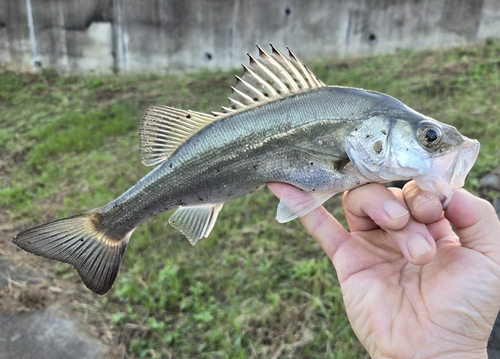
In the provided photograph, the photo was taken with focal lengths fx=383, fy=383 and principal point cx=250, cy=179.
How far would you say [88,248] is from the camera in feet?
7.34

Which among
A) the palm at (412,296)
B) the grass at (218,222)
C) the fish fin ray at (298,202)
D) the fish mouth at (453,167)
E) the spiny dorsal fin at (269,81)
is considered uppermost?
the spiny dorsal fin at (269,81)

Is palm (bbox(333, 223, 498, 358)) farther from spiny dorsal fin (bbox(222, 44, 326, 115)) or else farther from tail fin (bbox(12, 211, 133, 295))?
tail fin (bbox(12, 211, 133, 295))

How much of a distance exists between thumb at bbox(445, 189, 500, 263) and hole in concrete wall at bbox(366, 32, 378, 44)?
9868mm

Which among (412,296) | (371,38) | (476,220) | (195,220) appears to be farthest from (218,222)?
(371,38)

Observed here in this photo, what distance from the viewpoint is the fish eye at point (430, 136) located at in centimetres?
190

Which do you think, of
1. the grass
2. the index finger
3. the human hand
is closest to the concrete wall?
the grass

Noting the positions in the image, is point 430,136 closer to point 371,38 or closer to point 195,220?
point 195,220

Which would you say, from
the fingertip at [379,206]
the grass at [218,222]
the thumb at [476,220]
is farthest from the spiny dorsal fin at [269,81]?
the grass at [218,222]

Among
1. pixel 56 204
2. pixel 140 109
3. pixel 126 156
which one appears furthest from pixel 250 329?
pixel 140 109

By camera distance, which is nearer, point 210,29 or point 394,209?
point 394,209

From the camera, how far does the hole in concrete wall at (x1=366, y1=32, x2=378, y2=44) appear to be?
10703 millimetres

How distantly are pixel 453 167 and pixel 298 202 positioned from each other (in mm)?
821

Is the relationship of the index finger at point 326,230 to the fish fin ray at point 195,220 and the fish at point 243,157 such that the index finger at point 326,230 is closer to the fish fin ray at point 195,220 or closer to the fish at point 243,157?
the fish at point 243,157

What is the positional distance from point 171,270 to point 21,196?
153 inches
